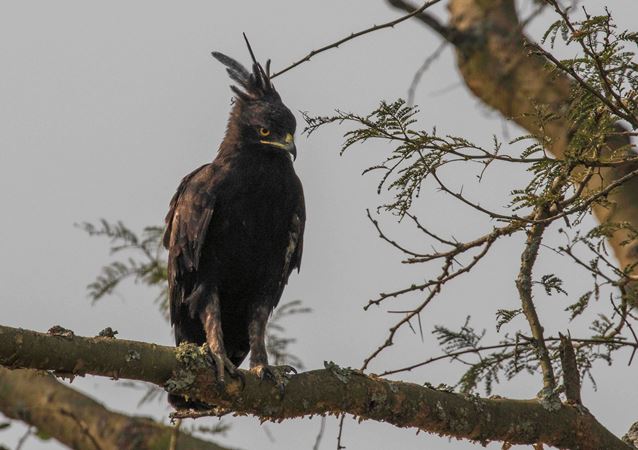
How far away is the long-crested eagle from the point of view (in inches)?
261

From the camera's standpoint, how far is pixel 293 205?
6785 mm

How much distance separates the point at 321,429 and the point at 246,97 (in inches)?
107

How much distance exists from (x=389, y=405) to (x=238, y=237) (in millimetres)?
1774

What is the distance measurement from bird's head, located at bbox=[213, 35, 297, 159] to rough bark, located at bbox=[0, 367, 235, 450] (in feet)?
12.8

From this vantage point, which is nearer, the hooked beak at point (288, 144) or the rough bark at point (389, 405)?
the rough bark at point (389, 405)

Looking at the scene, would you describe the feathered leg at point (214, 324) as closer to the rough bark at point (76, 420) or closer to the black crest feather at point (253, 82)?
the black crest feather at point (253, 82)

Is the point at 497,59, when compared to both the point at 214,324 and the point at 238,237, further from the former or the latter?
the point at 214,324

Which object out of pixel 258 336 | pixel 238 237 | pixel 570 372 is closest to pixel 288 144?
pixel 238 237

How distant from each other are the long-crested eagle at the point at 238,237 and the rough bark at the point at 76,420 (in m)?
3.47

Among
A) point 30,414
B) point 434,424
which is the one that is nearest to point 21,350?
point 30,414

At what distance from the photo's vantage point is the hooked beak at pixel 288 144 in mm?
6770

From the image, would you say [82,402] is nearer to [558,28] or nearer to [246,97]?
[558,28]

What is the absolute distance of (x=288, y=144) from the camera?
22.4ft

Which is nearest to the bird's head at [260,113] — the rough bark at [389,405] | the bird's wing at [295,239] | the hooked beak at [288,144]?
the hooked beak at [288,144]
